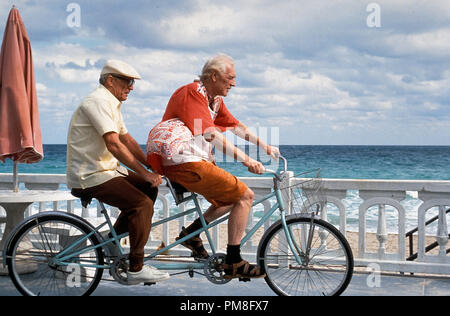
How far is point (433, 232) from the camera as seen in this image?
17.4 m

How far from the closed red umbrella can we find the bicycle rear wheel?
0.91 meters

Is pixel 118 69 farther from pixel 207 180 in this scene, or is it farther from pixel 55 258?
pixel 55 258

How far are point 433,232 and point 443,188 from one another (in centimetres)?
1379

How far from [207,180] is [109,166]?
25.0 inches

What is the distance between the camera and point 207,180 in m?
3.42

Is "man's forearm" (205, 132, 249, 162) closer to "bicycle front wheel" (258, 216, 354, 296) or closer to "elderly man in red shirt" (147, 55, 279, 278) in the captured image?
"elderly man in red shirt" (147, 55, 279, 278)

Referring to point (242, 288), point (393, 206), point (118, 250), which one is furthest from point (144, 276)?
point (393, 206)

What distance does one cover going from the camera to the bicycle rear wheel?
3611 mm

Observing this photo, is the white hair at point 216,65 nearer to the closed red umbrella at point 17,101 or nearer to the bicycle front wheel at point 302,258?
the bicycle front wheel at point 302,258

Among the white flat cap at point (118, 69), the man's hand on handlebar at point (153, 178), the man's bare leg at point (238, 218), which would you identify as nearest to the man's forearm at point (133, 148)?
the man's hand on handlebar at point (153, 178)

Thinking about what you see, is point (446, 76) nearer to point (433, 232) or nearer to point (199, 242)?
point (433, 232)

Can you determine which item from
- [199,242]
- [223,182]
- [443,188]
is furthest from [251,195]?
[443,188]

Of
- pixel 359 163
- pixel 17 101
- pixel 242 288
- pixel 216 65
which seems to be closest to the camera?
pixel 216 65

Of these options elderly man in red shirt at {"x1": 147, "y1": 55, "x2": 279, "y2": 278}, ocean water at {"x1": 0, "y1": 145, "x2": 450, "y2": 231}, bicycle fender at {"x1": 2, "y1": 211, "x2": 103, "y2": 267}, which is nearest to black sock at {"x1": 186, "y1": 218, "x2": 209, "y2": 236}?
elderly man in red shirt at {"x1": 147, "y1": 55, "x2": 279, "y2": 278}
